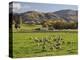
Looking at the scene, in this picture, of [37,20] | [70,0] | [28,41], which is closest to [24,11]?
[37,20]

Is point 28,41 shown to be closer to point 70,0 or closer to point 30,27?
point 30,27

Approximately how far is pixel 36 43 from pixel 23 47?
0.35 feet

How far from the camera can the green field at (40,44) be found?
1.59 meters

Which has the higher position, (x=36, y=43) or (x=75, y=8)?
(x=75, y=8)

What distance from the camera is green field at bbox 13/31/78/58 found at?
159 centimetres

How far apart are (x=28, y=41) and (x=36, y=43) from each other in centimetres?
7

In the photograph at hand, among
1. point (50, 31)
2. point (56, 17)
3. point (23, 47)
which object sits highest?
point (56, 17)

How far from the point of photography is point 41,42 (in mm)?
1668

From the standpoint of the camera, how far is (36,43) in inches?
64.9

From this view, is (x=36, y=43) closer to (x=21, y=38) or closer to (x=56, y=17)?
(x=21, y=38)

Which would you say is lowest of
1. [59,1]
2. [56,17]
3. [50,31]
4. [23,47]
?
[23,47]

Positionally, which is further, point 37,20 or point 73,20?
point 73,20

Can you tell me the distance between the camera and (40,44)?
5.46ft

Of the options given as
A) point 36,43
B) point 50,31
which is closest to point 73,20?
point 50,31
